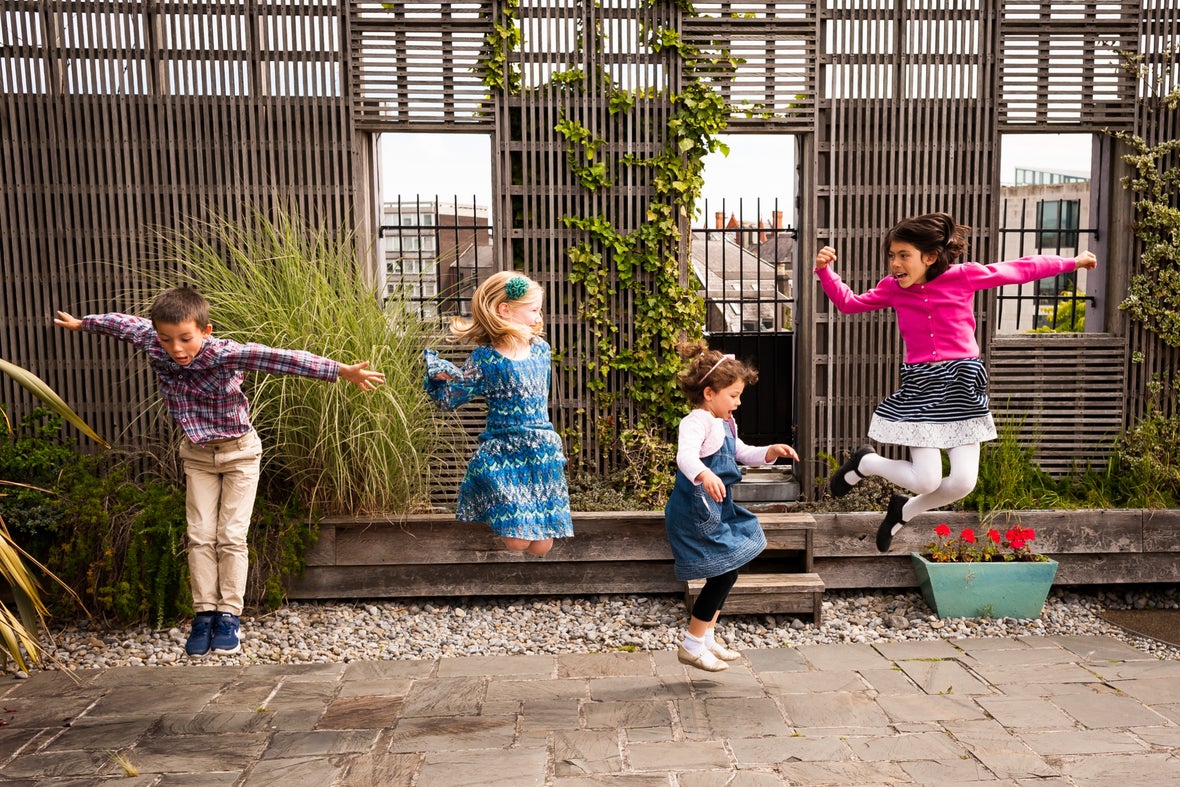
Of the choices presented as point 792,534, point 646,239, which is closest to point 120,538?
point 646,239

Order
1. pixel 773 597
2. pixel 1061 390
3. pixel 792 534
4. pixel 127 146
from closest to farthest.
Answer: pixel 773 597 → pixel 792 534 → pixel 127 146 → pixel 1061 390

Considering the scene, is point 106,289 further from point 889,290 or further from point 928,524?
point 928,524

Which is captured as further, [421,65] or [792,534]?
[421,65]

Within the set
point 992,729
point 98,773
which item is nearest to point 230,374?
point 98,773

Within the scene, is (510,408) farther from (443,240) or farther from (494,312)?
(443,240)

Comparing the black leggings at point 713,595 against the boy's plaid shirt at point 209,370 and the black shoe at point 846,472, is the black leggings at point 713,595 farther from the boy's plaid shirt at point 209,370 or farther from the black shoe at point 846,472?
the boy's plaid shirt at point 209,370

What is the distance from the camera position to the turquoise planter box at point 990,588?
5.22 meters

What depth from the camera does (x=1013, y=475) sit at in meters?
5.64

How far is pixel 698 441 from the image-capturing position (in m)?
3.75

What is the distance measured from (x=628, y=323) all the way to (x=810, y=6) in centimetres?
226

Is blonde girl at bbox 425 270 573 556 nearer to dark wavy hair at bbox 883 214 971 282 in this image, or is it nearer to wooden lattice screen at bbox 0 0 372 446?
dark wavy hair at bbox 883 214 971 282

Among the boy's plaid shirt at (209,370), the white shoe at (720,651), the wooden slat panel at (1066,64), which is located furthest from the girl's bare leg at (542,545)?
the wooden slat panel at (1066,64)

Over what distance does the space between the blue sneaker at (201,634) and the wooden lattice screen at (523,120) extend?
6.34 ft

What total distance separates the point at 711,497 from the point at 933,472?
2.93 ft
